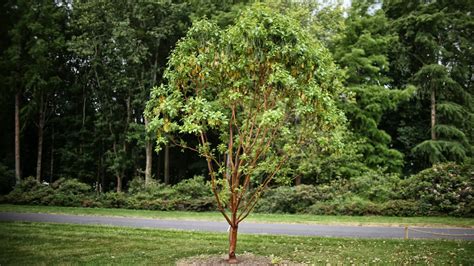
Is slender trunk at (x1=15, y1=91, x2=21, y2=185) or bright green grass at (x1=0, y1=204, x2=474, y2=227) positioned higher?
slender trunk at (x1=15, y1=91, x2=21, y2=185)

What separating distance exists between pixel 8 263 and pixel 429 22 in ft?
97.1

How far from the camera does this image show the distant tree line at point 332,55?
2586 cm

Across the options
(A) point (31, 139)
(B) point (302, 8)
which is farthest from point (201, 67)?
(A) point (31, 139)

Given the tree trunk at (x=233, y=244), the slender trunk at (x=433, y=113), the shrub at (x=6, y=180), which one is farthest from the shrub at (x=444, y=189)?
the shrub at (x=6, y=180)

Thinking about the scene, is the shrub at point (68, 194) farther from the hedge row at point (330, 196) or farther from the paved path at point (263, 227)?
the paved path at point (263, 227)

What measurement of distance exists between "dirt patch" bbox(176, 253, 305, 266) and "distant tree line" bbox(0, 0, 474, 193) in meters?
14.0

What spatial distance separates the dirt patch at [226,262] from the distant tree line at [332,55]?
1395cm

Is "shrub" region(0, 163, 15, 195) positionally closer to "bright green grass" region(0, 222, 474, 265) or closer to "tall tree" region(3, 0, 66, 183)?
"tall tree" region(3, 0, 66, 183)

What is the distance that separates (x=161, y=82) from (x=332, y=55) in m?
12.5

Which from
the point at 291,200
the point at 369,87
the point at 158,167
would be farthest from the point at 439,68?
the point at 158,167

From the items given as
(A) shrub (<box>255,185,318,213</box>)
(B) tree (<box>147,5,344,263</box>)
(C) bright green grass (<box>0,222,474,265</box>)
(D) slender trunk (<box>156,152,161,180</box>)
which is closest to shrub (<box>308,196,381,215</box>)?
(A) shrub (<box>255,185,318,213</box>)

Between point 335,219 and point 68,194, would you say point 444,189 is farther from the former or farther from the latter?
point 68,194

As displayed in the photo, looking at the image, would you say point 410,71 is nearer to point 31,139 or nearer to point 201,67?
point 201,67

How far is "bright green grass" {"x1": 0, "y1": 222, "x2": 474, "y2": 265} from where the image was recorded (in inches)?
358
